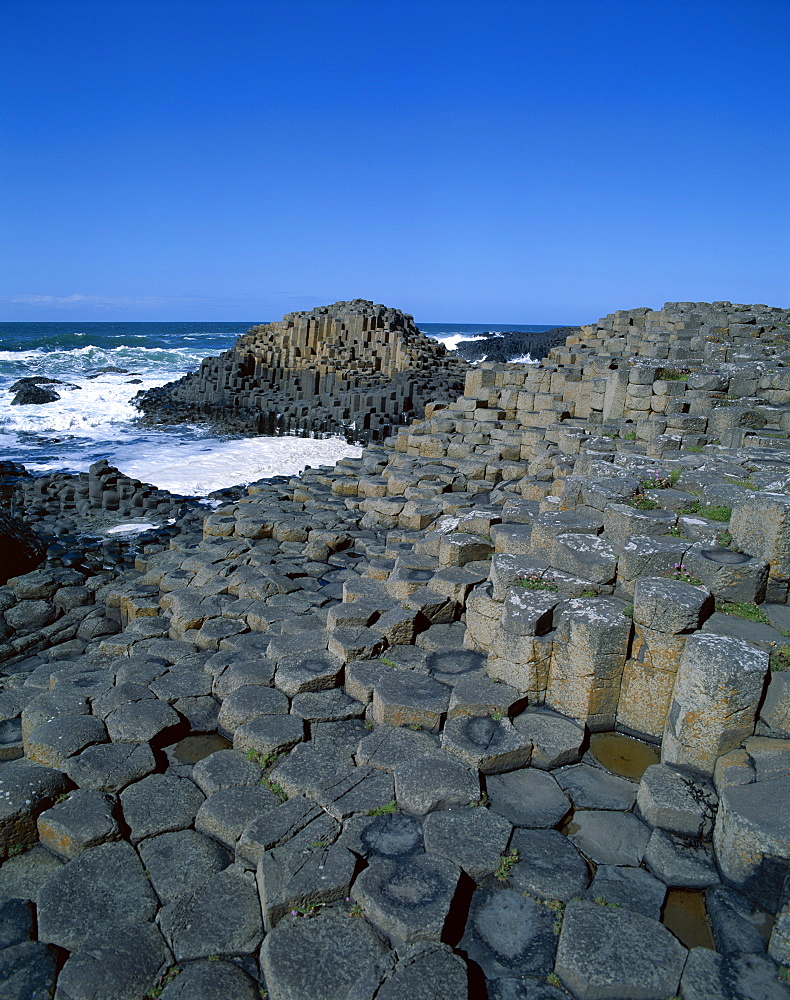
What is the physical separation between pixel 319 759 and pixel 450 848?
127 cm

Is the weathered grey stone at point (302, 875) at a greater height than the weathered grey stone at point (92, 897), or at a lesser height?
greater

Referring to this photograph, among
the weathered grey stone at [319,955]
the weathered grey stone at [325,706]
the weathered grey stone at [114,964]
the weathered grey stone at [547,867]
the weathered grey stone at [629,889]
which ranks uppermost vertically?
the weathered grey stone at [629,889]

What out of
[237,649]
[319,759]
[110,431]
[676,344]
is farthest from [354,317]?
[319,759]

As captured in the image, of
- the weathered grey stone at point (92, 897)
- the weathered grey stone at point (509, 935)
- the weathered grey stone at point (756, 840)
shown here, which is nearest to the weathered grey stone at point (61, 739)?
the weathered grey stone at point (92, 897)

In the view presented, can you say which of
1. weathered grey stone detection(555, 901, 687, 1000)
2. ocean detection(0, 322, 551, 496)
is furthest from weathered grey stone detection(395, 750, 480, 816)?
ocean detection(0, 322, 551, 496)

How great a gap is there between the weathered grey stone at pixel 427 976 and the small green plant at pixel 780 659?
278 cm

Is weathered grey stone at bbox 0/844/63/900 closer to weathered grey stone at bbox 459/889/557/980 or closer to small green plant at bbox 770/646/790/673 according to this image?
weathered grey stone at bbox 459/889/557/980

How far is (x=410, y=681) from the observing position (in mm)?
5543

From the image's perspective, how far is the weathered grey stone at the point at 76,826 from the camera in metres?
4.20

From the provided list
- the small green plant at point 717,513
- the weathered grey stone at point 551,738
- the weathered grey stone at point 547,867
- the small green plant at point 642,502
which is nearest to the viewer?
the weathered grey stone at point 547,867

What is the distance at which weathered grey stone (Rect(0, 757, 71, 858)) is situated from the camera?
4.23 metres

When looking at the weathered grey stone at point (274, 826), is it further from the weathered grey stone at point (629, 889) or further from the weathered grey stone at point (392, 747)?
the weathered grey stone at point (629, 889)

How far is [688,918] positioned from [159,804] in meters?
3.44

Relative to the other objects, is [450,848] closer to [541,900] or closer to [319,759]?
[541,900]
